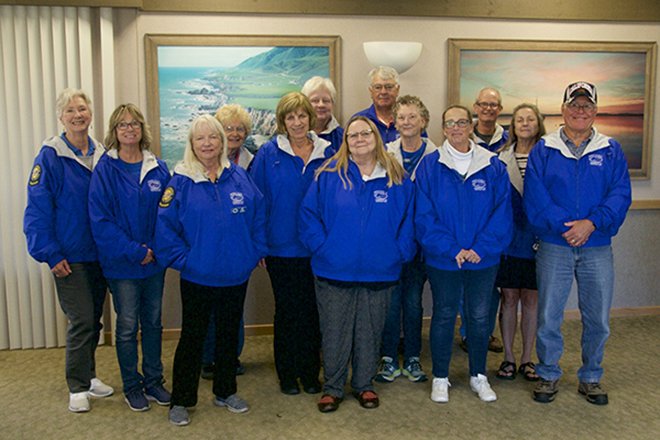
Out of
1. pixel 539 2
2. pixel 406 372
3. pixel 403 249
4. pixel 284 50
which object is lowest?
pixel 406 372

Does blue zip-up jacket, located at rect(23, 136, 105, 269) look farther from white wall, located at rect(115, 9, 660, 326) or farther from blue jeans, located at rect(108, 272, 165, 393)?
white wall, located at rect(115, 9, 660, 326)

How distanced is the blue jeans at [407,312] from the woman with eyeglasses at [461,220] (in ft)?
0.94

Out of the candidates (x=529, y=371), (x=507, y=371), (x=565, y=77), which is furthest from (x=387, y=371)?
(x=565, y=77)

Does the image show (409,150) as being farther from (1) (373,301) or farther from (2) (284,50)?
(2) (284,50)

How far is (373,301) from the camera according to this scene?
11.2ft

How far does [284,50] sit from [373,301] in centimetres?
198

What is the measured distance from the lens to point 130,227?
3.32m

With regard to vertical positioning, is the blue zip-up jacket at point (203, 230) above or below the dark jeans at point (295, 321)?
above

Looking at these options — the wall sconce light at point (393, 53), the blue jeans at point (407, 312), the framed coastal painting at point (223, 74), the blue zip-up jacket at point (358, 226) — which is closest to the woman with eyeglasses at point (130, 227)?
the blue zip-up jacket at point (358, 226)

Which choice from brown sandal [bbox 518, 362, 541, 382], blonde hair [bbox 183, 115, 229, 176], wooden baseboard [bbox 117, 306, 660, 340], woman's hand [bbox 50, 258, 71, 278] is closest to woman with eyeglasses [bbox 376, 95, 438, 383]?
brown sandal [bbox 518, 362, 541, 382]

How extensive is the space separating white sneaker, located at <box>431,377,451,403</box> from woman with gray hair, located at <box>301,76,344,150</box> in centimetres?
142

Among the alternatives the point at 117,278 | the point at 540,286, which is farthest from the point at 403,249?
the point at 117,278

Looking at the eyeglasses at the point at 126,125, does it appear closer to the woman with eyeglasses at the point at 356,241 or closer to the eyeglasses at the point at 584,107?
the woman with eyeglasses at the point at 356,241

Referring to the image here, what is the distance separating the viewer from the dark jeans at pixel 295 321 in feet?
11.8
